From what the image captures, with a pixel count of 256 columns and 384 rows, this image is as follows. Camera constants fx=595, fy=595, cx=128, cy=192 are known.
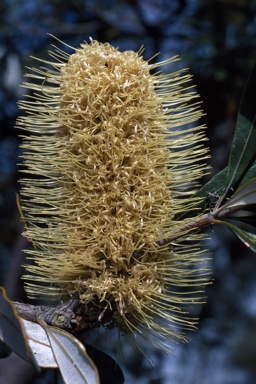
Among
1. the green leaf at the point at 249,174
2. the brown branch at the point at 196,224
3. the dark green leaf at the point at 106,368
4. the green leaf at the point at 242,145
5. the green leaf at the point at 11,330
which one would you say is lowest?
the dark green leaf at the point at 106,368

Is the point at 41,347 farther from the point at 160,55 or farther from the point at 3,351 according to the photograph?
the point at 160,55

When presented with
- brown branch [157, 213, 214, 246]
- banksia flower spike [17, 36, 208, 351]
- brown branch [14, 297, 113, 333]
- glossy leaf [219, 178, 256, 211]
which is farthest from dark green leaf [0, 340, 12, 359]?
glossy leaf [219, 178, 256, 211]

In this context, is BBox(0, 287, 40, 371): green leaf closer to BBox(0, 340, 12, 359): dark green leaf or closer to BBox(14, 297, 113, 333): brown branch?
BBox(0, 340, 12, 359): dark green leaf

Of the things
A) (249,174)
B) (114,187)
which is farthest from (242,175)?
(114,187)

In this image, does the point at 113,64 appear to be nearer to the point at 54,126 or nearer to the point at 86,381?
the point at 54,126

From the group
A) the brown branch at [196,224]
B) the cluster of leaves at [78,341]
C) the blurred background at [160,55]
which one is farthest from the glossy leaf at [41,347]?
the blurred background at [160,55]

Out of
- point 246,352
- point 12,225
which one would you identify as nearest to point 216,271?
point 12,225

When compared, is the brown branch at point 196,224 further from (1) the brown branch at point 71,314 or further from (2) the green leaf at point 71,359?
(2) the green leaf at point 71,359
